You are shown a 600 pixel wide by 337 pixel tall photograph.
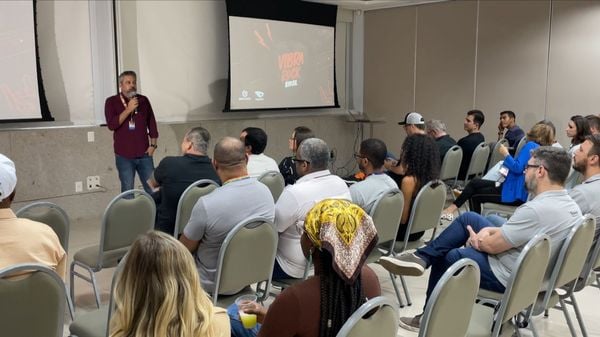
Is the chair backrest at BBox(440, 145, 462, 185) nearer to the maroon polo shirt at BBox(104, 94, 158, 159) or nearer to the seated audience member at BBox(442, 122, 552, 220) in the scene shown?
the seated audience member at BBox(442, 122, 552, 220)

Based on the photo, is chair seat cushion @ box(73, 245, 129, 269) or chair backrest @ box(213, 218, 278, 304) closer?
chair backrest @ box(213, 218, 278, 304)

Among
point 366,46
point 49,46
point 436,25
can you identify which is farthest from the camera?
point 366,46

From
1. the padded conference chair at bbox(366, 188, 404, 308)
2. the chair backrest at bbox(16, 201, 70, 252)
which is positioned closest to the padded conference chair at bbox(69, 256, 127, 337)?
the chair backrest at bbox(16, 201, 70, 252)

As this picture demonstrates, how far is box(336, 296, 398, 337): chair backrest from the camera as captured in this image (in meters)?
Answer: 1.59

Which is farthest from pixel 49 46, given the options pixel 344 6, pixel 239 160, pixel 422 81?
pixel 422 81

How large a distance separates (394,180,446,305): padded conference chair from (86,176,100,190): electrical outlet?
3948 millimetres

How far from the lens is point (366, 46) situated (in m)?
9.94

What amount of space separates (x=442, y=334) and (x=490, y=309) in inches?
28.7

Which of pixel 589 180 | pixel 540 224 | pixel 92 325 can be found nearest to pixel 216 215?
pixel 92 325

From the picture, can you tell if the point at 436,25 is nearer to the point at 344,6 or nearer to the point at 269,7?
the point at 344,6

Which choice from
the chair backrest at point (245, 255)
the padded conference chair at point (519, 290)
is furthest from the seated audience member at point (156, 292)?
the padded conference chair at point (519, 290)

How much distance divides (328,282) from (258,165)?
286 cm

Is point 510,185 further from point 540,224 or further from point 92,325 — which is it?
point 92,325

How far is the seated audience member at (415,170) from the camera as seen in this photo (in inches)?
155
